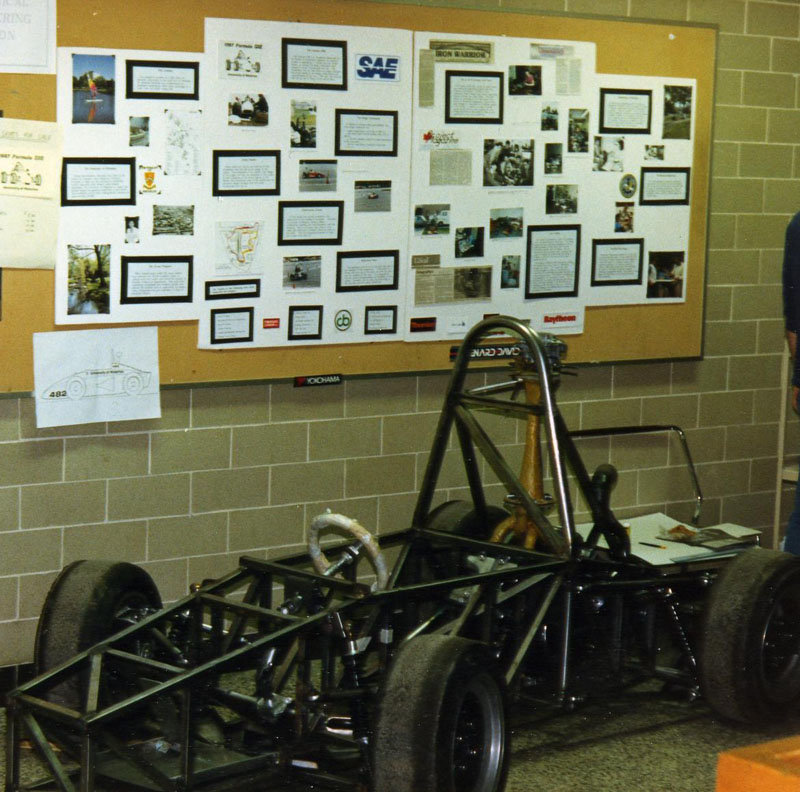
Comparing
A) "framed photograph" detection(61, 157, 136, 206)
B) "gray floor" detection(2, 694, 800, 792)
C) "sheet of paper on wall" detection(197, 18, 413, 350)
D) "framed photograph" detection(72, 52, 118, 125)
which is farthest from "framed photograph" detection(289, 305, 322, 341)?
"gray floor" detection(2, 694, 800, 792)

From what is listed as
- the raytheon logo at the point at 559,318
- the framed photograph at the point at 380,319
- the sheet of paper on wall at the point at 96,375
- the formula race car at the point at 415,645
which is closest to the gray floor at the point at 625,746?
the formula race car at the point at 415,645

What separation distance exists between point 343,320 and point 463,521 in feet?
3.11

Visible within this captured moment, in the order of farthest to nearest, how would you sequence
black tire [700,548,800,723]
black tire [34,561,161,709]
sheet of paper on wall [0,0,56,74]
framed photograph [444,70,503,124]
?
framed photograph [444,70,503,124], sheet of paper on wall [0,0,56,74], black tire [700,548,800,723], black tire [34,561,161,709]

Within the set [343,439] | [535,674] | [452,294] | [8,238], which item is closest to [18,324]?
[8,238]

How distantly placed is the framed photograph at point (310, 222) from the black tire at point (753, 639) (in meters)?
1.93

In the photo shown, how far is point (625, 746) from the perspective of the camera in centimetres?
425

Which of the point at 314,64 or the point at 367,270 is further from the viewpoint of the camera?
the point at 367,270

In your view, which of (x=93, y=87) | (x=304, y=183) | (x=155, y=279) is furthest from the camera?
(x=304, y=183)

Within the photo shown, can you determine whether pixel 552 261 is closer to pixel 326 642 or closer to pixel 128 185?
pixel 128 185

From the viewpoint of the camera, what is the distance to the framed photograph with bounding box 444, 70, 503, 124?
521cm

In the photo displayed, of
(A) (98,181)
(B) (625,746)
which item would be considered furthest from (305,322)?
(B) (625,746)

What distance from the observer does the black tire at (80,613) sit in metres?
3.87

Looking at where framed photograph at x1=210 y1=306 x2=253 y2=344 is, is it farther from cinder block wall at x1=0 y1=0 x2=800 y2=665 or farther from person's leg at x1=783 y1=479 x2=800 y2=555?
person's leg at x1=783 y1=479 x2=800 y2=555

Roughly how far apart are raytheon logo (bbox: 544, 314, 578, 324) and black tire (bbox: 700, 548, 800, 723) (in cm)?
160
